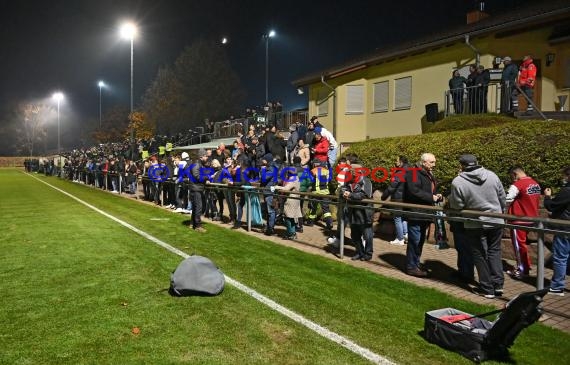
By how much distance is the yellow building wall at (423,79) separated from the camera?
1623 centimetres

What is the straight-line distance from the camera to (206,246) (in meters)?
9.94

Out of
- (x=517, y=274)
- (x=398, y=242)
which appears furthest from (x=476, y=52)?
(x=517, y=274)

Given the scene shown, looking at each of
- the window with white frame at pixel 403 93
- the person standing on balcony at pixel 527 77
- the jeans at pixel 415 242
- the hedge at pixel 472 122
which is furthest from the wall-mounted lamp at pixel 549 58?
the jeans at pixel 415 242

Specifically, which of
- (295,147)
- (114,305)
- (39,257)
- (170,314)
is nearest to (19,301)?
(114,305)

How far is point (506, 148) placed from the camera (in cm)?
969

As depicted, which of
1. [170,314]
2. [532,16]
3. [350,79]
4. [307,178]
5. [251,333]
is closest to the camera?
[251,333]

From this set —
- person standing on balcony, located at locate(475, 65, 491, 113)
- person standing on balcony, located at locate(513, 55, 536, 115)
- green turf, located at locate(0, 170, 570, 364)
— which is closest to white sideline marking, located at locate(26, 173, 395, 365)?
green turf, located at locate(0, 170, 570, 364)

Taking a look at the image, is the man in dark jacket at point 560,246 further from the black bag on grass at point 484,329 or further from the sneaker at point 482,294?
the black bag on grass at point 484,329

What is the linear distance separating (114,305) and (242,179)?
7706mm

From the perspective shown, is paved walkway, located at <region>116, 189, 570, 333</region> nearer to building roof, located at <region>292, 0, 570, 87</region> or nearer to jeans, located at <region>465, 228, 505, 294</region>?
jeans, located at <region>465, 228, 505, 294</region>

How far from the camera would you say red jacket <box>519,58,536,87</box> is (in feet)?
44.1

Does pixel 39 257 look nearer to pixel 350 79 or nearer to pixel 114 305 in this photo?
pixel 114 305

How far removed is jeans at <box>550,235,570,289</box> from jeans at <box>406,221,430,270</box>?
1.99 meters

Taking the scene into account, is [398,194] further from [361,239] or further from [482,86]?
[482,86]
